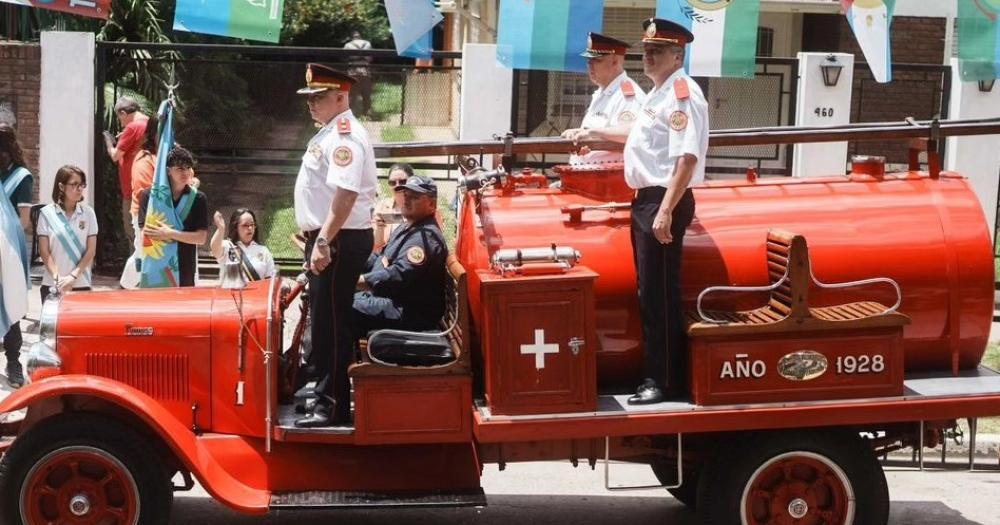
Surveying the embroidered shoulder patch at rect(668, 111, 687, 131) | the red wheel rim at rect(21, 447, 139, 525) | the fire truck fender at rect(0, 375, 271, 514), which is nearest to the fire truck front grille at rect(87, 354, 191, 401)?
the fire truck fender at rect(0, 375, 271, 514)

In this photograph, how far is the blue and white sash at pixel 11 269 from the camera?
29.7 feet

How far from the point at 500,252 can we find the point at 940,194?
7.51 feet

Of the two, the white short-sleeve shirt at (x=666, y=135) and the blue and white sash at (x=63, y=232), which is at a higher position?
the white short-sleeve shirt at (x=666, y=135)

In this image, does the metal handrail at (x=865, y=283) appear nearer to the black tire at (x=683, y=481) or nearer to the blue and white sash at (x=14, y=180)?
the black tire at (x=683, y=481)

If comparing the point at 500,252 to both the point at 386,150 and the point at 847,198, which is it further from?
the point at 847,198

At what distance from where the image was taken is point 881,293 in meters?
6.52

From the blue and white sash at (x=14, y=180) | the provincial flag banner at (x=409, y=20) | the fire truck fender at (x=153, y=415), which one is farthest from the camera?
the provincial flag banner at (x=409, y=20)

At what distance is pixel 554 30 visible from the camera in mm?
11992

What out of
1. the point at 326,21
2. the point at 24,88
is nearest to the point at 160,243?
the point at 24,88

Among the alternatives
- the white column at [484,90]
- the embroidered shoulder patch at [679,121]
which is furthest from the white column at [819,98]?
the embroidered shoulder patch at [679,121]

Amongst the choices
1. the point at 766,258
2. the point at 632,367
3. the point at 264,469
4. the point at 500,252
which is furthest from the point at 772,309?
the point at 264,469

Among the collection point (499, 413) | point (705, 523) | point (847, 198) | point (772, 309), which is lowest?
point (705, 523)

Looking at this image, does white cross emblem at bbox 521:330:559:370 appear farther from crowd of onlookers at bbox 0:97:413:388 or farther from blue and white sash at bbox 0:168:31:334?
blue and white sash at bbox 0:168:31:334

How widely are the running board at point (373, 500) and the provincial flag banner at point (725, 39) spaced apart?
6895mm
